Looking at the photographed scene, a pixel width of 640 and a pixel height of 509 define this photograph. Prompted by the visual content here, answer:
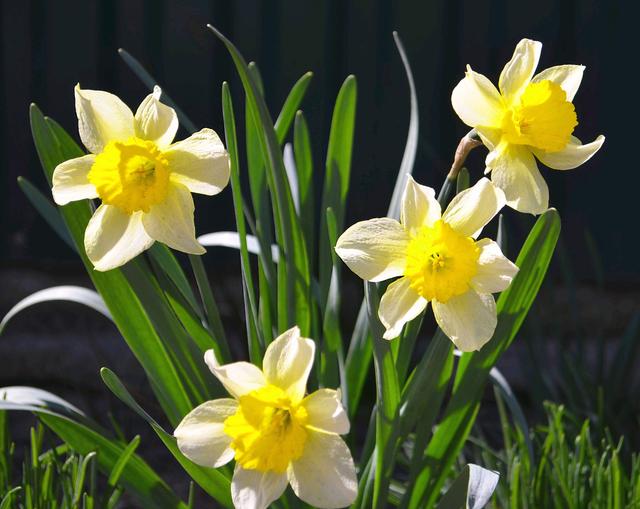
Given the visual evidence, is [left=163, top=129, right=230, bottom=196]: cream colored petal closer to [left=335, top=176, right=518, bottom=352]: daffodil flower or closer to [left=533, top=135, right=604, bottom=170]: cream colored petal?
[left=335, top=176, right=518, bottom=352]: daffodil flower

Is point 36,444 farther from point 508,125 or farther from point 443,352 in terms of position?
point 508,125

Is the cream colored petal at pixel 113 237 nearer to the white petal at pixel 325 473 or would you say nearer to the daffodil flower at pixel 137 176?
the daffodil flower at pixel 137 176

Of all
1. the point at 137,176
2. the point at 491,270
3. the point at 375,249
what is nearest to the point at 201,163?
the point at 137,176

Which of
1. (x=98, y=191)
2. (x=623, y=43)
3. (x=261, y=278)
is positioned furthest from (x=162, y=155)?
(x=623, y=43)

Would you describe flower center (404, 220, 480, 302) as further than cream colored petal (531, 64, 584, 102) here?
No

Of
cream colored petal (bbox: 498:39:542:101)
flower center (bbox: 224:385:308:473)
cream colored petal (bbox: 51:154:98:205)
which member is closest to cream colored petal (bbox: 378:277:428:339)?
flower center (bbox: 224:385:308:473)

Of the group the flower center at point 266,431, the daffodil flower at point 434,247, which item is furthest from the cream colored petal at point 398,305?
the flower center at point 266,431

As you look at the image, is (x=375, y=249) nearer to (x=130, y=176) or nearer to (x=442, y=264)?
(x=442, y=264)

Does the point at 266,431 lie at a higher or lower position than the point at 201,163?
lower
